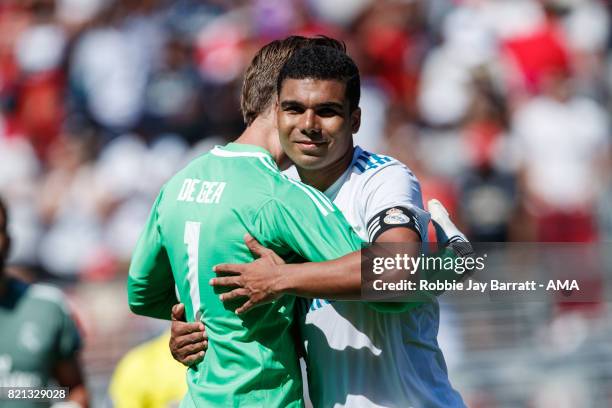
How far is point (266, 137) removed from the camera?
460 cm

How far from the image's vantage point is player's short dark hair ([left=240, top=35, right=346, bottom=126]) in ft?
15.2

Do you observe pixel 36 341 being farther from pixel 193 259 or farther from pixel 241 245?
pixel 241 245

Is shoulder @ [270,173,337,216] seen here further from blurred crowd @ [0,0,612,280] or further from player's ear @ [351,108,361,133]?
blurred crowd @ [0,0,612,280]

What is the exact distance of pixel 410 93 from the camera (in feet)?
39.7

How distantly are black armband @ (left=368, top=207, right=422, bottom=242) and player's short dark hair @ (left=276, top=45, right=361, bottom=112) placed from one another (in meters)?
0.48

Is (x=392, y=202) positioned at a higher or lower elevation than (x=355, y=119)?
lower

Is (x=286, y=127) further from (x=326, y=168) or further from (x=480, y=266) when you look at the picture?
(x=480, y=266)

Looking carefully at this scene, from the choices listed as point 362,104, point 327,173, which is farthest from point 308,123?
point 362,104

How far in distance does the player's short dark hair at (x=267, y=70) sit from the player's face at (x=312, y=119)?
13 centimetres

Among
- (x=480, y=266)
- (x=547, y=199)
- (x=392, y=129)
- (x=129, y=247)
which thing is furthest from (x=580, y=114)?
(x=480, y=266)

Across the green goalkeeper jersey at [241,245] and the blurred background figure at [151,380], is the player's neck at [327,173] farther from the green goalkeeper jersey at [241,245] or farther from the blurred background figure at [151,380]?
the blurred background figure at [151,380]

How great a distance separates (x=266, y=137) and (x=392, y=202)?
595 millimetres

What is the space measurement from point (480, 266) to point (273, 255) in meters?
0.89

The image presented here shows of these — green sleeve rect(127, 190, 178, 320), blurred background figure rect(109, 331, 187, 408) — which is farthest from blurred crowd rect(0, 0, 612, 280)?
green sleeve rect(127, 190, 178, 320)
